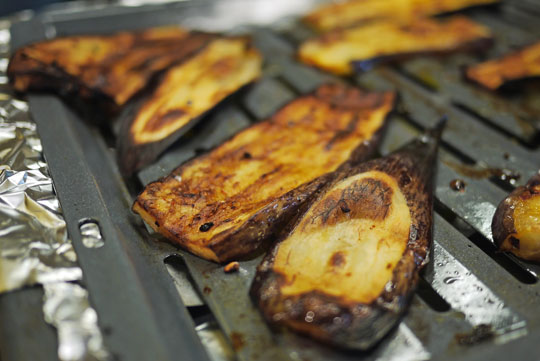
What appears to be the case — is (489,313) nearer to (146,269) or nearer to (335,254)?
(335,254)

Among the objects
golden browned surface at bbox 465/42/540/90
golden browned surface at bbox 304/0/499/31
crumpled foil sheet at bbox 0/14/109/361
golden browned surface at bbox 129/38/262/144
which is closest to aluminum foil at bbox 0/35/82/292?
crumpled foil sheet at bbox 0/14/109/361

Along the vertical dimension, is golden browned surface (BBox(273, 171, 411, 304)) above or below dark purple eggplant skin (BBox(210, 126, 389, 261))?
below

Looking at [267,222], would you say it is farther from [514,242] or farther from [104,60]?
[104,60]

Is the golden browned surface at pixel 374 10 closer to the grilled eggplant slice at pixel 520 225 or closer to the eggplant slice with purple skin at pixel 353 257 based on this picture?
the eggplant slice with purple skin at pixel 353 257

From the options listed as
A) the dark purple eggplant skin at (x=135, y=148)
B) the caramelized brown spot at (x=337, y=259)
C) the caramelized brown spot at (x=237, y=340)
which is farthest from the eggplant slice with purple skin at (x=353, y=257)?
the dark purple eggplant skin at (x=135, y=148)

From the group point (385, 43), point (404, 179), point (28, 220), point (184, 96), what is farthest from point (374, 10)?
point (28, 220)

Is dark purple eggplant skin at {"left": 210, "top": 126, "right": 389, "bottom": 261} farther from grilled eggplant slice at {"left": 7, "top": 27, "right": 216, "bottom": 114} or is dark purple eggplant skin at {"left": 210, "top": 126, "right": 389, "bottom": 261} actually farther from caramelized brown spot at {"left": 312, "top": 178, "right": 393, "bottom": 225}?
grilled eggplant slice at {"left": 7, "top": 27, "right": 216, "bottom": 114}

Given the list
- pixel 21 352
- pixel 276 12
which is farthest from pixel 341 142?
pixel 276 12
